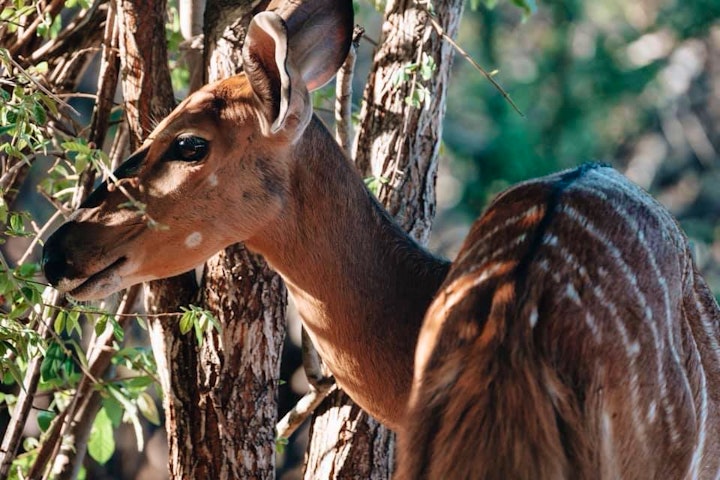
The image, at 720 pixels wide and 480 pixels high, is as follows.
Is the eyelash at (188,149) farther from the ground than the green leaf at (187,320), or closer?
farther from the ground

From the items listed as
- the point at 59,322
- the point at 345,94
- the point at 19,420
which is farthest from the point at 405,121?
the point at 19,420

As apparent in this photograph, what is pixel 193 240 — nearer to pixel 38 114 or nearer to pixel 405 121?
pixel 38 114

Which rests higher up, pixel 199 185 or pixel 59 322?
pixel 199 185

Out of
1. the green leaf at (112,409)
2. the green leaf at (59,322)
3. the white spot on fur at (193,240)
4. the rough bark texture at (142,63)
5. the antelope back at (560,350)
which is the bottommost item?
the antelope back at (560,350)

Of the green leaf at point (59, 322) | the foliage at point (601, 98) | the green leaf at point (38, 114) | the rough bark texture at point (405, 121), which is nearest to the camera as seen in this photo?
the green leaf at point (38, 114)

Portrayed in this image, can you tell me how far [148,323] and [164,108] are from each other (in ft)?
2.12

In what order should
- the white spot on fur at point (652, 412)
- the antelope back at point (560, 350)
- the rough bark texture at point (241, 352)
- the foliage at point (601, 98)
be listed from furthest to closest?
the foliage at point (601, 98) → the rough bark texture at point (241, 352) → the white spot on fur at point (652, 412) → the antelope back at point (560, 350)

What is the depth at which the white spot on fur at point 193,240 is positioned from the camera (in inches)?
128

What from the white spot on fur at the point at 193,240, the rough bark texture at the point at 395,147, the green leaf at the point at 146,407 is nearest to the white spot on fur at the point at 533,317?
the white spot on fur at the point at 193,240

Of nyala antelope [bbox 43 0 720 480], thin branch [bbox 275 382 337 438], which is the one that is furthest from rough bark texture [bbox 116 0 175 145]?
thin branch [bbox 275 382 337 438]

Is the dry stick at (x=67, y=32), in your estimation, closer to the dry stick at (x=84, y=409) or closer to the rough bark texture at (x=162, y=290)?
the rough bark texture at (x=162, y=290)

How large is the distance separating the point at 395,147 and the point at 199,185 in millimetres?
913

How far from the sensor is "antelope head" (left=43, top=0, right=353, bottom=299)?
10.5 ft

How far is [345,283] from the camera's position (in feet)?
10.9
